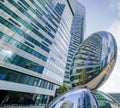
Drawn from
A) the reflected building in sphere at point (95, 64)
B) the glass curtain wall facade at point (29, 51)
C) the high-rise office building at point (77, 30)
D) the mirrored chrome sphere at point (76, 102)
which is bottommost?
the mirrored chrome sphere at point (76, 102)

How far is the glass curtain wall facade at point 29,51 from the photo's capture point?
2636 centimetres

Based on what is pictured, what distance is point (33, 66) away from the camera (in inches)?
1283

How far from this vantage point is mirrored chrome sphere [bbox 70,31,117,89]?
3.16m

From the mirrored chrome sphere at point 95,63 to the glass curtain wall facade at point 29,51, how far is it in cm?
2348

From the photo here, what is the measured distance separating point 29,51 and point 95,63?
29432 millimetres

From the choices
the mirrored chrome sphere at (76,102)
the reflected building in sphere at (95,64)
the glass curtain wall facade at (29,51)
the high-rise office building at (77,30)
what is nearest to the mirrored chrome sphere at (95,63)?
the reflected building in sphere at (95,64)

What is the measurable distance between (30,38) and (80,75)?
98.3ft

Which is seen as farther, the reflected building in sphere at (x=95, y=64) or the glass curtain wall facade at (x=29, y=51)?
the glass curtain wall facade at (x=29, y=51)

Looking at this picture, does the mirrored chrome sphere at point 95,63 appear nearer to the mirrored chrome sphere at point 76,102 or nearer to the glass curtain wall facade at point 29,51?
the mirrored chrome sphere at point 76,102

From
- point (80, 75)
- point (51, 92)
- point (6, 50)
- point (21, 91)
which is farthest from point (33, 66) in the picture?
point (80, 75)

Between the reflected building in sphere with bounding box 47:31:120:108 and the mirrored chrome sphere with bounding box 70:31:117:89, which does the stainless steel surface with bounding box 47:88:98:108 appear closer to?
the reflected building in sphere with bounding box 47:31:120:108

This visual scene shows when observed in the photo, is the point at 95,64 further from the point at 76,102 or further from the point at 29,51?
the point at 29,51

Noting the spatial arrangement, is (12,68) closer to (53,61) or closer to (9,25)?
(9,25)

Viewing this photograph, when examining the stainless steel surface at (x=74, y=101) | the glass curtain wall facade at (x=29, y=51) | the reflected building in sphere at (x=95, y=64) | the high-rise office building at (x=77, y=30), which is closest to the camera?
the stainless steel surface at (x=74, y=101)
